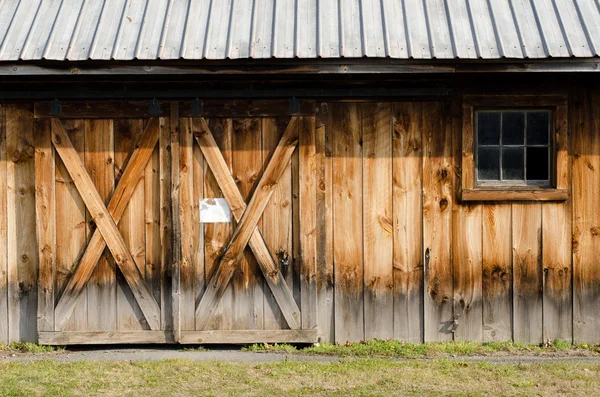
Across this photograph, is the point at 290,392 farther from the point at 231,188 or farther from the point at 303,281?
the point at 231,188

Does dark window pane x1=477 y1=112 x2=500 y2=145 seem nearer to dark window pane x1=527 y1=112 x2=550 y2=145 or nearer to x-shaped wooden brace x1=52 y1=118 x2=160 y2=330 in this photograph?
dark window pane x1=527 y1=112 x2=550 y2=145

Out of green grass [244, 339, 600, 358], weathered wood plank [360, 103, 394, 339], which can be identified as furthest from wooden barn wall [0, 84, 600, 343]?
green grass [244, 339, 600, 358]

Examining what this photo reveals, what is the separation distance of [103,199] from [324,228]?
91.5 inches

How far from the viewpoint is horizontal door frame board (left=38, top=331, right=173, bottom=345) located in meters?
8.16

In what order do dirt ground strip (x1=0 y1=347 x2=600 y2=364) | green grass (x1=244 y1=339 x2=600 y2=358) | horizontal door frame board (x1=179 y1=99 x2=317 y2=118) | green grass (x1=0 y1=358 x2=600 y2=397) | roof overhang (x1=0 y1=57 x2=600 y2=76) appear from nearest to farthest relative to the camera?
green grass (x1=0 y1=358 x2=600 y2=397) → roof overhang (x1=0 y1=57 x2=600 y2=76) → dirt ground strip (x1=0 y1=347 x2=600 y2=364) → green grass (x1=244 y1=339 x2=600 y2=358) → horizontal door frame board (x1=179 y1=99 x2=317 y2=118)

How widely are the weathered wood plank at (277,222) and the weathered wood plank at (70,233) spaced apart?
6.21 feet

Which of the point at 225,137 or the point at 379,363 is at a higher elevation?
the point at 225,137

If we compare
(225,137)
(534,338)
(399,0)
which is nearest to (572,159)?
(534,338)

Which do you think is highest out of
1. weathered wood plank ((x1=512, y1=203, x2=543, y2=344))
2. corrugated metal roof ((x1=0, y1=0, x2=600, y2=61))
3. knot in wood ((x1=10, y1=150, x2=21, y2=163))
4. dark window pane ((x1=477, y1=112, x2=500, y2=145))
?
corrugated metal roof ((x1=0, y1=0, x2=600, y2=61))

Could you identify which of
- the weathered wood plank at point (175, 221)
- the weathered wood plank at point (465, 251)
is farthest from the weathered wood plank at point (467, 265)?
the weathered wood plank at point (175, 221)

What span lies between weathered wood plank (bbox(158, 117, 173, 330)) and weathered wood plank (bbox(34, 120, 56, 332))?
3.67ft

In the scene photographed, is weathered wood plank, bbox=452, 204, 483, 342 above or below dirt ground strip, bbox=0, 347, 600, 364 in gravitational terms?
above

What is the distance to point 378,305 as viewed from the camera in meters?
8.27

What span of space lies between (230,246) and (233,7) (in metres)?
2.56
